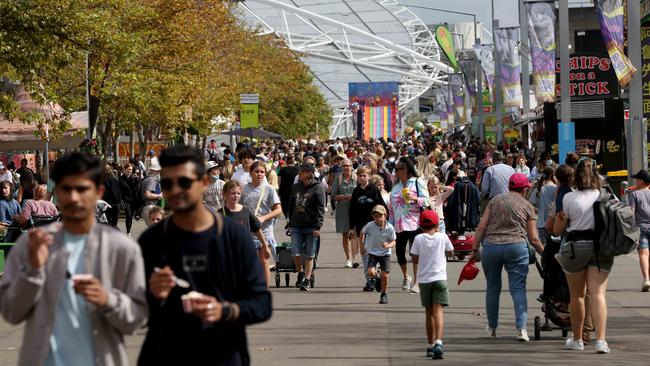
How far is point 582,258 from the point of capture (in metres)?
11.9

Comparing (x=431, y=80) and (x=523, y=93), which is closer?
(x=523, y=93)

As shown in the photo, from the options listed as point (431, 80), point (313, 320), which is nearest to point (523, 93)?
point (313, 320)

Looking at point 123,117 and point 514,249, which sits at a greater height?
point 123,117

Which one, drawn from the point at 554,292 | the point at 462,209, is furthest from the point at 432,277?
the point at 462,209

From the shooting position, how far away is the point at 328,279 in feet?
63.5

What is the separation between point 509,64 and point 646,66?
18.9 metres

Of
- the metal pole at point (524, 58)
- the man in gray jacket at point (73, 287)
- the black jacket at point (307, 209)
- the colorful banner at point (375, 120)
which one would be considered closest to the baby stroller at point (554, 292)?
the black jacket at point (307, 209)

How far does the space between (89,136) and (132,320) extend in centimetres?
2717

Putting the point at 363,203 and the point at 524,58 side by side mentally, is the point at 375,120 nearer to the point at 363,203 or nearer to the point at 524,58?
the point at 524,58

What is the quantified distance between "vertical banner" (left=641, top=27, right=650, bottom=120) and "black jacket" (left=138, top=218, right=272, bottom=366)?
2326 cm

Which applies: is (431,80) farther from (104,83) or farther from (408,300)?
(408,300)

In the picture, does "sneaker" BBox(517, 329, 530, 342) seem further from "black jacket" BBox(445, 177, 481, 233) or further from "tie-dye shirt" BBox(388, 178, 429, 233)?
"black jacket" BBox(445, 177, 481, 233)

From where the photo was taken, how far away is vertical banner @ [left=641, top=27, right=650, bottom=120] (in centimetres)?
2803

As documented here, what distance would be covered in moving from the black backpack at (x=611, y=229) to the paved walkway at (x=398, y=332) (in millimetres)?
890
